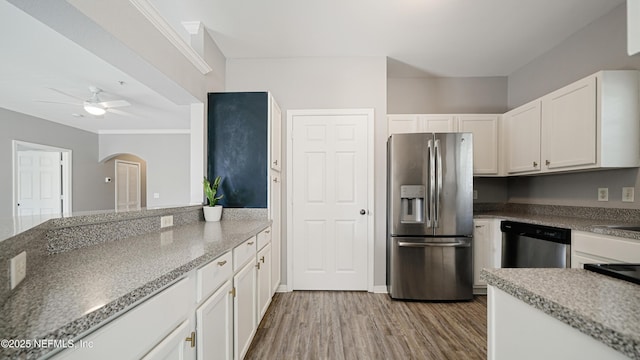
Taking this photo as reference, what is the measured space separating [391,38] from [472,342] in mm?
2852

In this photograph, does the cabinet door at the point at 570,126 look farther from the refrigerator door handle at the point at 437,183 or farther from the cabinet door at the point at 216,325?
the cabinet door at the point at 216,325

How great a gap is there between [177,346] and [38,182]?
6.43 m

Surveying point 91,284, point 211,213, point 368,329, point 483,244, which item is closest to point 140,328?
point 91,284

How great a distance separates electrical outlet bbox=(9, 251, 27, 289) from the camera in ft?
2.37

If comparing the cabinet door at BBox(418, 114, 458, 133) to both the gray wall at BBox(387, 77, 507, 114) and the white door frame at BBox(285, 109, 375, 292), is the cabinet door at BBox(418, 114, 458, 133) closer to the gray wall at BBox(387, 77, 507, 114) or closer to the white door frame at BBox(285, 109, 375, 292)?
the gray wall at BBox(387, 77, 507, 114)

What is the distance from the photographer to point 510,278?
0.75 metres

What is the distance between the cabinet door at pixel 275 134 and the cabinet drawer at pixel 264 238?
0.65 metres

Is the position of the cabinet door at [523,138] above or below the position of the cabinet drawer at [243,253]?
above

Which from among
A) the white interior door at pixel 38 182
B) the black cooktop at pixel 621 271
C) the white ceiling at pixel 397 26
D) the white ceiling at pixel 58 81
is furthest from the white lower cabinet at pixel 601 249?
the white interior door at pixel 38 182

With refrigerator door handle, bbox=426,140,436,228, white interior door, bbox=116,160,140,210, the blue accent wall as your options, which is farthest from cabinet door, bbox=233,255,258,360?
white interior door, bbox=116,160,140,210

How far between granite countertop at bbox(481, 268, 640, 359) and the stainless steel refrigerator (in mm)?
1764

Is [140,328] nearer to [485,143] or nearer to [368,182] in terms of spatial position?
[368,182]

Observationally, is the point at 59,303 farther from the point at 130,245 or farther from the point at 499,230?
the point at 499,230

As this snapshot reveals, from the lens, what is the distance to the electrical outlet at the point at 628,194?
196cm
